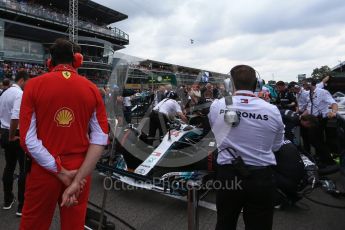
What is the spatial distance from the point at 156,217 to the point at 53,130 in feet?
8.28

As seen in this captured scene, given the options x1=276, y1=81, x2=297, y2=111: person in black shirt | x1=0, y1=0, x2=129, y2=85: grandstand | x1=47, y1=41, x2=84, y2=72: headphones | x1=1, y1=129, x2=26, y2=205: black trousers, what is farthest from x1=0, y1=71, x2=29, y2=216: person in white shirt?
x1=0, y1=0, x2=129, y2=85: grandstand

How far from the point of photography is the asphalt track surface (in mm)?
3953

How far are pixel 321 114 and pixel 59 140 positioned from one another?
6.39 m

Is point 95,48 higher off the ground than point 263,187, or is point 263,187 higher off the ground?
point 95,48

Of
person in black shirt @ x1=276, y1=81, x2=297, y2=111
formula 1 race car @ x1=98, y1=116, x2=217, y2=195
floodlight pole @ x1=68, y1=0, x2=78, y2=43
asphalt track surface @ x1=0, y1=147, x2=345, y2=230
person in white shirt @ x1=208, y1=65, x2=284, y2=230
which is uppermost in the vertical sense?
floodlight pole @ x1=68, y1=0, x2=78, y2=43

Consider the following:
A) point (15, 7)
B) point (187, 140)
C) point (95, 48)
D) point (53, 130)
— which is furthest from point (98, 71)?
point (53, 130)

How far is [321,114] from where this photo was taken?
7156 millimetres

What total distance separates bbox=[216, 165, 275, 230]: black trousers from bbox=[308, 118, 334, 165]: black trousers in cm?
473

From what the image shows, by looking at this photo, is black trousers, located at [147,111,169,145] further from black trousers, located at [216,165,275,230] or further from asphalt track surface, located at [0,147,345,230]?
black trousers, located at [216,165,275,230]

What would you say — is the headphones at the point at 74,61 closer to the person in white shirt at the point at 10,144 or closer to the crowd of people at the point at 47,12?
the person in white shirt at the point at 10,144

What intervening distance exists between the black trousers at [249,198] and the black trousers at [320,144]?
186 inches

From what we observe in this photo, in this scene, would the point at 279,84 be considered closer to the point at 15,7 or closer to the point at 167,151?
the point at 167,151

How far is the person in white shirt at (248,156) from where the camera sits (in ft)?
7.82

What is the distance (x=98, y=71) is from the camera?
4619 centimetres
